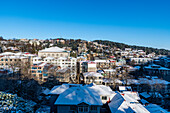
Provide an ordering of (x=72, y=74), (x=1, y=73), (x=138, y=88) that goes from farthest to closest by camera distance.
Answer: (x=72, y=74) < (x=138, y=88) < (x=1, y=73)

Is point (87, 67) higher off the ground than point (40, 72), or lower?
higher

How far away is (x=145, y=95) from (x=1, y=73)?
79.6 ft

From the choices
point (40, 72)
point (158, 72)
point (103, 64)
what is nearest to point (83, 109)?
point (40, 72)

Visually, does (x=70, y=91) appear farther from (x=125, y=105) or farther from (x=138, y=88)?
(x=138, y=88)

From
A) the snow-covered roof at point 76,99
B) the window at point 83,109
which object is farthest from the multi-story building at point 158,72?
the window at point 83,109

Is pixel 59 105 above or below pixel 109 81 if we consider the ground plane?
above

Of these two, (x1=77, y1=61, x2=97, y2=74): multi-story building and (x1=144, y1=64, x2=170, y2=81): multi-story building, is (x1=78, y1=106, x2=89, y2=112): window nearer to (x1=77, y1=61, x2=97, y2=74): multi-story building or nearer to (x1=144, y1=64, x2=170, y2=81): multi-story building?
(x1=77, y1=61, x2=97, y2=74): multi-story building

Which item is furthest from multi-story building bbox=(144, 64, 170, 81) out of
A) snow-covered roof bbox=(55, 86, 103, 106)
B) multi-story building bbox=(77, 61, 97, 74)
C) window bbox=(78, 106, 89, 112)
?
window bbox=(78, 106, 89, 112)

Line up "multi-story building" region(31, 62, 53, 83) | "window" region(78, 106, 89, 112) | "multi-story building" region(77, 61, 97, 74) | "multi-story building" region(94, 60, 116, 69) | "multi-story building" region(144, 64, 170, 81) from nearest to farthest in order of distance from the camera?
"window" region(78, 106, 89, 112) < "multi-story building" region(31, 62, 53, 83) < "multi-story building" region(77, 61, 97, 74) < "multi-story building" region(144, 64, 170, 81) < "multi-story building" region(94, 60, 116, 69)

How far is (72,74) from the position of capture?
29.2 m

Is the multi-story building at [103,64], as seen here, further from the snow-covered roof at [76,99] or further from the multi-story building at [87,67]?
the snow-covered roof at [76,99]

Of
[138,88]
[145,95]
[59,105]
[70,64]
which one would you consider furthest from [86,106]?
[70,64]

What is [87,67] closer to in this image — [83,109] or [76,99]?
[76,99]

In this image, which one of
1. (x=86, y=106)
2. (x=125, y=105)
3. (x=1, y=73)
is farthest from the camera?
(x=1, y=73)
